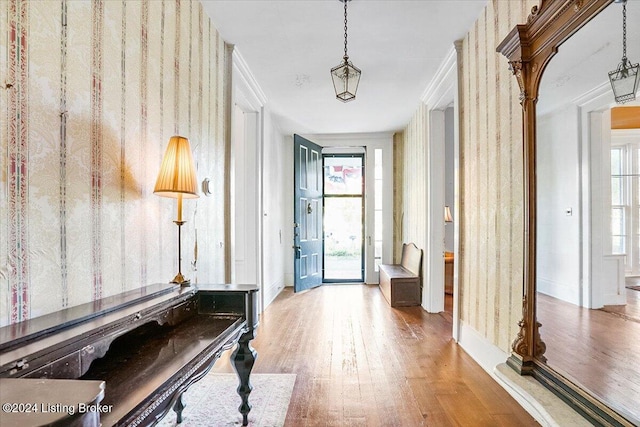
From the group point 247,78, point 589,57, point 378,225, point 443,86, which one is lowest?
point 378,225

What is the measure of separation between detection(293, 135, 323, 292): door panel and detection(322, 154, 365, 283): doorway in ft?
1.10

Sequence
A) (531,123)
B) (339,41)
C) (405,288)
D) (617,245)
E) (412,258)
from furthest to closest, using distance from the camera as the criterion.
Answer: (412,258)
(405,288)
(339,41)
(531,123)
(617,245)

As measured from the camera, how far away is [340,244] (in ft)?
21.8

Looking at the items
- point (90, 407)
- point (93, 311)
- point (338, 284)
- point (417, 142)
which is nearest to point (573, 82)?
point (90, 407)

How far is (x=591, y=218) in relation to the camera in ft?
4.96

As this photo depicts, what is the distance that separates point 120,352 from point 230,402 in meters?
1.16

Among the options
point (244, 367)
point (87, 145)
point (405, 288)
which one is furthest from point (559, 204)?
point (405, 288)

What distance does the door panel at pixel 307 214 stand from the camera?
5.53 meters

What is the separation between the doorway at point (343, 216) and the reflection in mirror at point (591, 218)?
4.75 metres

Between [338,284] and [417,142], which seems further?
[338,284]

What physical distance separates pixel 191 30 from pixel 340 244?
4.81 metres

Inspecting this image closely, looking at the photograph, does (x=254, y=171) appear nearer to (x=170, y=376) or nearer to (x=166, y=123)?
(x=166, y=123)

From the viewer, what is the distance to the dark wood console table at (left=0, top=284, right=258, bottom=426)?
25.3 inches

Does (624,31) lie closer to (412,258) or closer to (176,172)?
(176,172)
